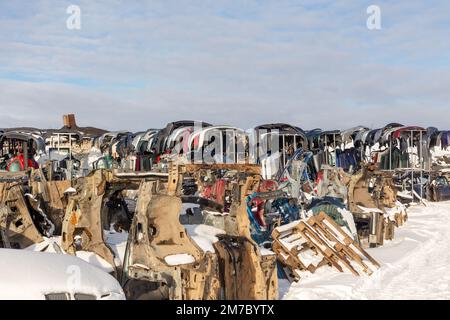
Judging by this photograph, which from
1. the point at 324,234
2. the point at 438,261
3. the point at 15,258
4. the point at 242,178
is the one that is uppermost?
the point at 242,178

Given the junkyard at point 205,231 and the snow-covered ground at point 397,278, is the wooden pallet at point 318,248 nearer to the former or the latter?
the junkyard at point 205,231

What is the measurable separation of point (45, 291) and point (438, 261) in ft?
33.4

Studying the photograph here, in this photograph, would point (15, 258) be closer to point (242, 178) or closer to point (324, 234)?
point (242, 178)

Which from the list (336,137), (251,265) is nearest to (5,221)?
(251,265)

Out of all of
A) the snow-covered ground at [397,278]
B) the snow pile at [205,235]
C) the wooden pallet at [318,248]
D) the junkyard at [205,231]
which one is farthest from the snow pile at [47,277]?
the wooden pallet at [318,248]

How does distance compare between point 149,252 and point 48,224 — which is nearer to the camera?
point 149,252

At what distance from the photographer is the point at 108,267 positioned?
26.7 feet

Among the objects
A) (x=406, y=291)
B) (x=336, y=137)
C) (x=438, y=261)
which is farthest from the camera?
(x=336, y=137)

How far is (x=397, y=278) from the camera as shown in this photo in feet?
37.0

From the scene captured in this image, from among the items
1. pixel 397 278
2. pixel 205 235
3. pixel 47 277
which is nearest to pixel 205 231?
pixel 205 235

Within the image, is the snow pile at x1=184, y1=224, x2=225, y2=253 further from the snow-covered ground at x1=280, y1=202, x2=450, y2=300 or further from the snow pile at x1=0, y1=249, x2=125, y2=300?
the snow pile at x1=0, y1=249, x2=125, y2=300

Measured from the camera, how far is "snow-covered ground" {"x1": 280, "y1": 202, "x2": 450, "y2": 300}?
32.5 ft

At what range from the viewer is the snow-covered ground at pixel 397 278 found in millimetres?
9906

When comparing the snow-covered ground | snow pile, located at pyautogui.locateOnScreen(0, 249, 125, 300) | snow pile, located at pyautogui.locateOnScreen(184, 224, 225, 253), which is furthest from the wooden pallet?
snow pile, located at pyautogui.locateOnScreen(0, 249, 125, 300)
